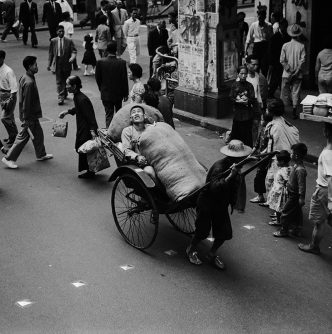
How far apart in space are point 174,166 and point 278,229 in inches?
71.7

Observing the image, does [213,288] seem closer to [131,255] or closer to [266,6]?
[131,255]

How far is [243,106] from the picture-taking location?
1113cm

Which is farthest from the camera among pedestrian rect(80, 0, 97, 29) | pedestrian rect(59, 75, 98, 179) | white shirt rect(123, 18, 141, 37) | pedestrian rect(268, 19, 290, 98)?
pedestrian rect(80, 0, 97, 29)

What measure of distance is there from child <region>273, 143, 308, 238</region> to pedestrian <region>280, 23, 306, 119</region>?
5.36m

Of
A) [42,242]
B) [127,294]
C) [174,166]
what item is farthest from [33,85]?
[127,294]

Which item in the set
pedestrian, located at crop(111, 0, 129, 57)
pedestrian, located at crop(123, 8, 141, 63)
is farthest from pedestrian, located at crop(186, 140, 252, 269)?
pedestrian, located at crop(111, 0, 129, 57)

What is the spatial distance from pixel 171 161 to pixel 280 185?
5.18 ft

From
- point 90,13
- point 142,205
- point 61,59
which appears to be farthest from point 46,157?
point 90,13

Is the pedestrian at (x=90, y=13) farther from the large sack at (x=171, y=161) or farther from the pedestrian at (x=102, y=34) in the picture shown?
the large sack at (x=171, y=161)

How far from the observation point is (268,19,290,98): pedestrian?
14.6 metres

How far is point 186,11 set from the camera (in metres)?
14.0

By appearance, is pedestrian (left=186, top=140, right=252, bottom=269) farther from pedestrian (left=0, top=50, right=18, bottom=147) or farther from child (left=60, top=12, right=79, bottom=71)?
child (left=60, top=12, right=79, bottom=71)

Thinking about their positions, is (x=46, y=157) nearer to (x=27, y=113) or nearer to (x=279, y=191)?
(x=27, y=113)

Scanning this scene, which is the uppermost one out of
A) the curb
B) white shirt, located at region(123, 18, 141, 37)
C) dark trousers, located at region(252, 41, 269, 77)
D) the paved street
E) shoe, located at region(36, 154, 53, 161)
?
white shirt, located at region(123, 18, 141, 37)
